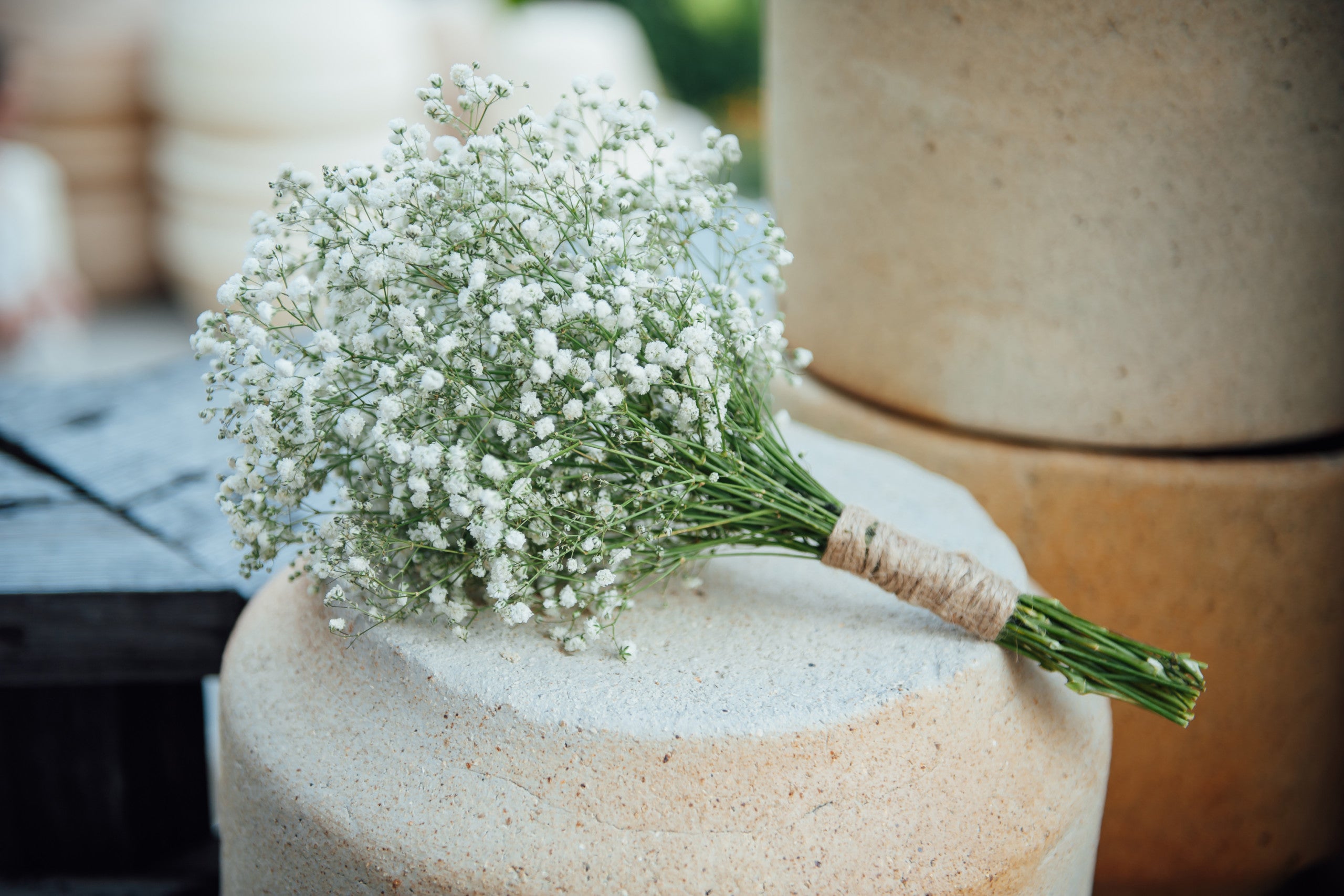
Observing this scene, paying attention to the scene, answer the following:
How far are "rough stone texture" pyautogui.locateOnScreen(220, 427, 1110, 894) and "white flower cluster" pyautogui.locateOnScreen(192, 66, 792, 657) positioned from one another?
0.31 feet

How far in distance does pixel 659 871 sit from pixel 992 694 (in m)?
0.47

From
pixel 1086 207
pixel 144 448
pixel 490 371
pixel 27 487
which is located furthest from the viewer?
pixel 144 448

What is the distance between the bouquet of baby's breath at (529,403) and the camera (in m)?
1.31

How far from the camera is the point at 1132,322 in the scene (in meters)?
1.86

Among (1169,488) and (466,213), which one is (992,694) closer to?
(1169,488)

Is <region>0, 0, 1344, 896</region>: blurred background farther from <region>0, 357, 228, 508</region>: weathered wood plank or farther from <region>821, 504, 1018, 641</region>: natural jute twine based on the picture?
<region>821, 504, 1018, 641</region>: natural jute twine

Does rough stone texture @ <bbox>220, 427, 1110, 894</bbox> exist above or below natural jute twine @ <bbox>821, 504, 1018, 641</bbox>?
below

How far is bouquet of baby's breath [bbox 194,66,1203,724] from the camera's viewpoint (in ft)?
4.29

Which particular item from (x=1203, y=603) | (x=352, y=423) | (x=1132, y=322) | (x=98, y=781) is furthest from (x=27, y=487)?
(x=1203, y=603)

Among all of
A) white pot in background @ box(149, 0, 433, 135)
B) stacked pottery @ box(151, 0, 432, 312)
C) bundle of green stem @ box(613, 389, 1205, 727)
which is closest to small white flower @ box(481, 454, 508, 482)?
bundle of green stem @ box(613, 389, 1205, 727)

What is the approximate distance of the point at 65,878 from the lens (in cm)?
220

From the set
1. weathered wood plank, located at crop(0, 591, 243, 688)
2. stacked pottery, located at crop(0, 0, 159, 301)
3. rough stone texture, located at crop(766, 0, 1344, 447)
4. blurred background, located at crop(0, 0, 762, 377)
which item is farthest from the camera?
stacked pottery, located at crop(0, 0, 159, 301)

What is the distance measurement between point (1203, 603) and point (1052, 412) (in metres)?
0.42

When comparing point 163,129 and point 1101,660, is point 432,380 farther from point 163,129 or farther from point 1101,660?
point 163,129
